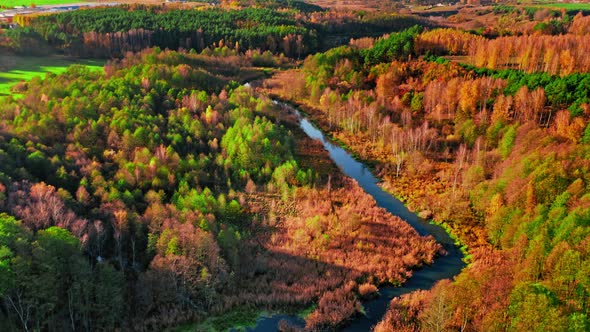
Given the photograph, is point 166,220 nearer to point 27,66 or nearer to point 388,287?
point 388,287

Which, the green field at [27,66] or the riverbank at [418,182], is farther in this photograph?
the green field at [27,66]

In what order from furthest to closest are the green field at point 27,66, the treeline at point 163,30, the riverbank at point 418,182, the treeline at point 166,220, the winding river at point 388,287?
1. the treeline at point 163,30
2. the green field at point 27,66
3. the riverbank at point 418,182
4. the winding river at point 388,287
5. the treeline at point 166,220

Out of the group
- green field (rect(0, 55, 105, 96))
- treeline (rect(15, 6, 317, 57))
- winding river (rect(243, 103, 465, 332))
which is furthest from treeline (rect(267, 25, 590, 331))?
green field (rect(0, 55, 105, 96))

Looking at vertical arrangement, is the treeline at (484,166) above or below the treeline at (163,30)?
below

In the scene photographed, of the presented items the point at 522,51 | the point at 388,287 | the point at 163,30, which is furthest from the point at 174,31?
the point at 388,287

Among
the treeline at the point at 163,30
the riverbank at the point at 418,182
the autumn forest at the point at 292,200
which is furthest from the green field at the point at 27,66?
the riverbank at the point at 418,182

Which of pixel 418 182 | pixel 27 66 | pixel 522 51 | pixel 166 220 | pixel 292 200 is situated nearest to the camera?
pixel 166 220

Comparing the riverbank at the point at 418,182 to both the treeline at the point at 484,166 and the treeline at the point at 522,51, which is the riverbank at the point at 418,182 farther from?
the treeline at the point at 522,51

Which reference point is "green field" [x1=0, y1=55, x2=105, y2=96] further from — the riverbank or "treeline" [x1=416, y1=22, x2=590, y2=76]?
"treeline" [x1=416, y1=22, x2=590, y2=76]
